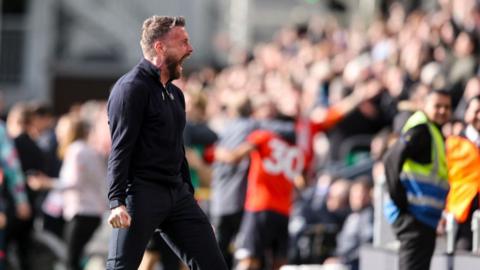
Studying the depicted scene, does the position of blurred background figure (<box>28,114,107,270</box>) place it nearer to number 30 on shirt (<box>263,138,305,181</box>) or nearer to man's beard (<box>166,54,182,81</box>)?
number 30 on shirt (<box>263,138,305,181</box>)

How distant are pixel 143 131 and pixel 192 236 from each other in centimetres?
75

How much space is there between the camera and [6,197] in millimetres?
15203

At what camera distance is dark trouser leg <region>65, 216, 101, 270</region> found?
1561cm

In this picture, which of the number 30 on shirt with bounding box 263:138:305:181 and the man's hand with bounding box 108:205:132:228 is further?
the number 30 on shirt with bounding box 263:138:305:181

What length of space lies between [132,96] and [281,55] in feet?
45.9

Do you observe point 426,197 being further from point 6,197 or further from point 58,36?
point 58,36

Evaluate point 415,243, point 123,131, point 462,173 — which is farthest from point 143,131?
point 462,173

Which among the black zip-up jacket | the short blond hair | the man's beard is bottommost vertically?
the black zip-up jacket

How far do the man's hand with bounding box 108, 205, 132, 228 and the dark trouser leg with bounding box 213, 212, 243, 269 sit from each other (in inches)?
225

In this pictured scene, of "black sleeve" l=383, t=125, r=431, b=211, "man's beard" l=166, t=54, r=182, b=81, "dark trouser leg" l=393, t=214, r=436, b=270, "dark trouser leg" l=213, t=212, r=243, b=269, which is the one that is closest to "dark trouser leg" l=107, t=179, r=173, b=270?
"man's beard" l=166, t=54, r=182, b=81

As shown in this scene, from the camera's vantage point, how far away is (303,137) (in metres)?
17.0

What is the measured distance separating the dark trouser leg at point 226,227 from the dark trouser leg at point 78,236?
1.29 m

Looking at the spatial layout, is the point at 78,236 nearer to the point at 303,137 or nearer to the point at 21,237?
the point at 21,237

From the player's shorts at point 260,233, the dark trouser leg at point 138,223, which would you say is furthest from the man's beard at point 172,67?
the player's shorts at point 260,233
